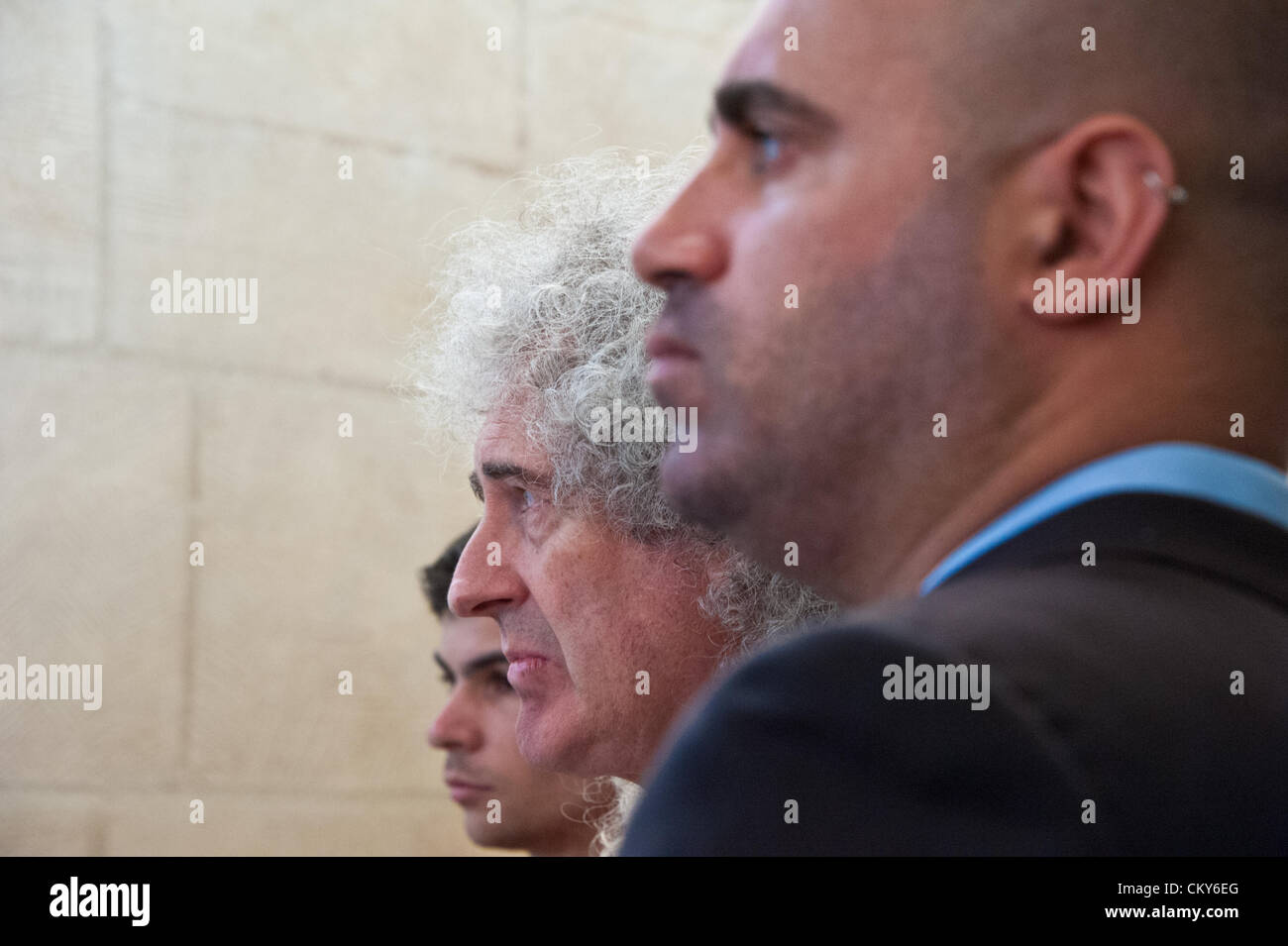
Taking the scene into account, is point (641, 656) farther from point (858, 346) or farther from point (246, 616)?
point (246, 616)

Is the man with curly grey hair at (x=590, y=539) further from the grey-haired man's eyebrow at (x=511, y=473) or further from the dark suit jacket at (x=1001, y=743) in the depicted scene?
the dark suit jacket at (x=1001, y=743)

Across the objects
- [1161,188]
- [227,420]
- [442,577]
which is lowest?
[1161,188]

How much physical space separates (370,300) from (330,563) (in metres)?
1.15

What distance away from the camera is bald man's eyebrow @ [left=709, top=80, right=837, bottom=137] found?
1.27 metres

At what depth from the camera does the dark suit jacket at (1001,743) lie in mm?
904

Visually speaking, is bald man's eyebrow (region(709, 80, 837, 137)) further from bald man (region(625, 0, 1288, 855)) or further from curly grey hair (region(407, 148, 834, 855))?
curly grey hair (region(407, 148, 834, 855))

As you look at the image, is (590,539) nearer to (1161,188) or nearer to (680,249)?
(680,249)

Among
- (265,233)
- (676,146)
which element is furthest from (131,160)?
(676,146)

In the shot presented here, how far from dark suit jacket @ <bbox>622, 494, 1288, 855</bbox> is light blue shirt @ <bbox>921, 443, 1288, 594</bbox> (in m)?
0.11

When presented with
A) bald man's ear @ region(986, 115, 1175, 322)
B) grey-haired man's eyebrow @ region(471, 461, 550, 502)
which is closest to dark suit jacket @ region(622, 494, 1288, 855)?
bald man's ear @ region(986, 115, 1175, 322)

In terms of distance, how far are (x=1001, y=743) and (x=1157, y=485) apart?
306mm

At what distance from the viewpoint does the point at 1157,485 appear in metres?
1.12

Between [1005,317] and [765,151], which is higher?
[765,151]

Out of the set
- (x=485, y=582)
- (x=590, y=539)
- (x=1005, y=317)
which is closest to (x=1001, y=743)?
(x=1005, y=317)
